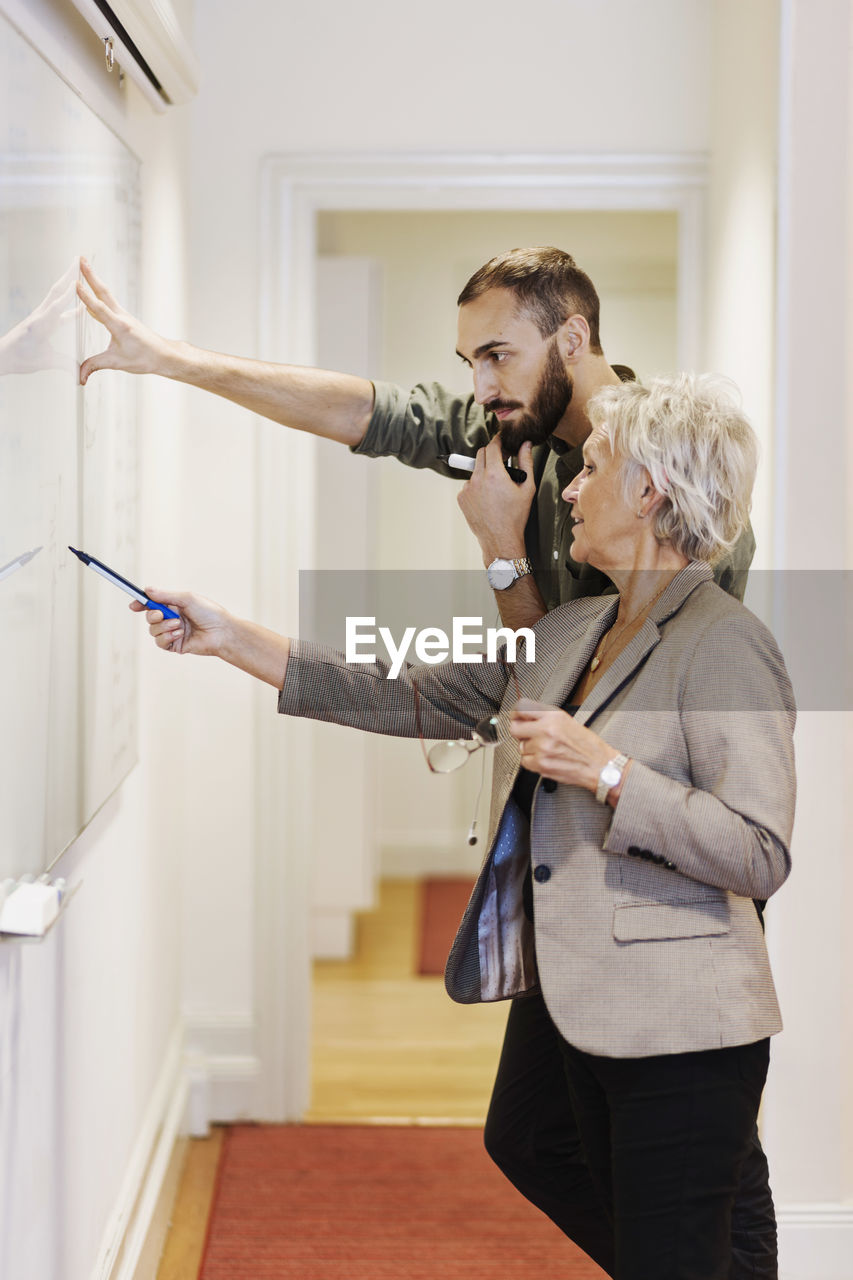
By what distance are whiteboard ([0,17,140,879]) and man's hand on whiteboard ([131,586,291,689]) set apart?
4.4 inches

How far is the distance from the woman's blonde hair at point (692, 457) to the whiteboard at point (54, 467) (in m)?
0.70

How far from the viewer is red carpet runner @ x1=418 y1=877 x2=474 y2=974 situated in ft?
13.2

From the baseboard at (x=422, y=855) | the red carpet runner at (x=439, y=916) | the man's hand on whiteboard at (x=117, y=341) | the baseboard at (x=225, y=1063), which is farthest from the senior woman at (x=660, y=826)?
the baseboard at (x=422, y=855)

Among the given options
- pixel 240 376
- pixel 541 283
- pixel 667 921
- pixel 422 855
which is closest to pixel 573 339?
pixel 541 283

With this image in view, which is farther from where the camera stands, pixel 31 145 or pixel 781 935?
pixel 781 935

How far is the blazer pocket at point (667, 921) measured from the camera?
4.47 ft

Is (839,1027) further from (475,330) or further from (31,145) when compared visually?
(31,145)

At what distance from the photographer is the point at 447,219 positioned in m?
4.63

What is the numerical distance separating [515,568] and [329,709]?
1.19 ft

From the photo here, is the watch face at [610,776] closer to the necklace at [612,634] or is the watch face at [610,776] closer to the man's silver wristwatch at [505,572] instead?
the necklace at [612,634]

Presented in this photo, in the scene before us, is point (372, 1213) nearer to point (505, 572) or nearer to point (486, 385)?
point (505, 572)

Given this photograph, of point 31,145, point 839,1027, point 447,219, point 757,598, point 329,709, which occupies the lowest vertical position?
point 839,1027

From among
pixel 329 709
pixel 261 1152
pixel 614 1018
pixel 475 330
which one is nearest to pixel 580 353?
pixel 475 330

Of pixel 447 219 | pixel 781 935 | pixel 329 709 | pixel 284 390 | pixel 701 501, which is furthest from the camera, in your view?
pixel 447 219
